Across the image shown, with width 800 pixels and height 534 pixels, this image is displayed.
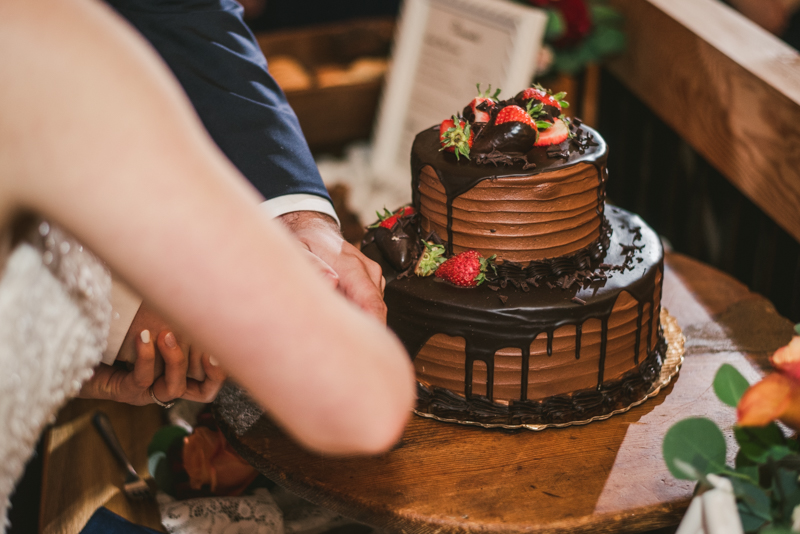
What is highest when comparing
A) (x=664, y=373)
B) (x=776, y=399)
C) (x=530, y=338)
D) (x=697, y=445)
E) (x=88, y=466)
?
(x=776, y=399)

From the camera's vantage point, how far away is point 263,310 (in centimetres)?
49

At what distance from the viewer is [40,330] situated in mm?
652

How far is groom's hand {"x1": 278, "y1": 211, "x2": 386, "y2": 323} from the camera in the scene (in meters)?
1.11

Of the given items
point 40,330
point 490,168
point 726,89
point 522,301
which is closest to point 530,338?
point 522,301

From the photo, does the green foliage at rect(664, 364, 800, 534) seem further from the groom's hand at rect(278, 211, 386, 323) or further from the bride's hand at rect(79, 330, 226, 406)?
the bride's hand at rect(79, 330, 226, 406)

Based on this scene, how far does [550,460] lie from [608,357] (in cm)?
26

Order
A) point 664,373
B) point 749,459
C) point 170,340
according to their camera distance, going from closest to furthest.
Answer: point 749,459
point 170,340
point 664,373

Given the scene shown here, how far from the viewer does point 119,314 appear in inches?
39.2

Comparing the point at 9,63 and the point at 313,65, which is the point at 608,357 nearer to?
the point at 9,63

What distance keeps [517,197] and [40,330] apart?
32.4 inches

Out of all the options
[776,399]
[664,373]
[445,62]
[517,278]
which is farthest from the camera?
[445,62]

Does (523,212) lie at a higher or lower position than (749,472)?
higher

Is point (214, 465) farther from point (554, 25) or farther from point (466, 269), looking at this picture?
point (554, 25)

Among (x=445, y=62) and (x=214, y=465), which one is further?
(x=445, y=62)
